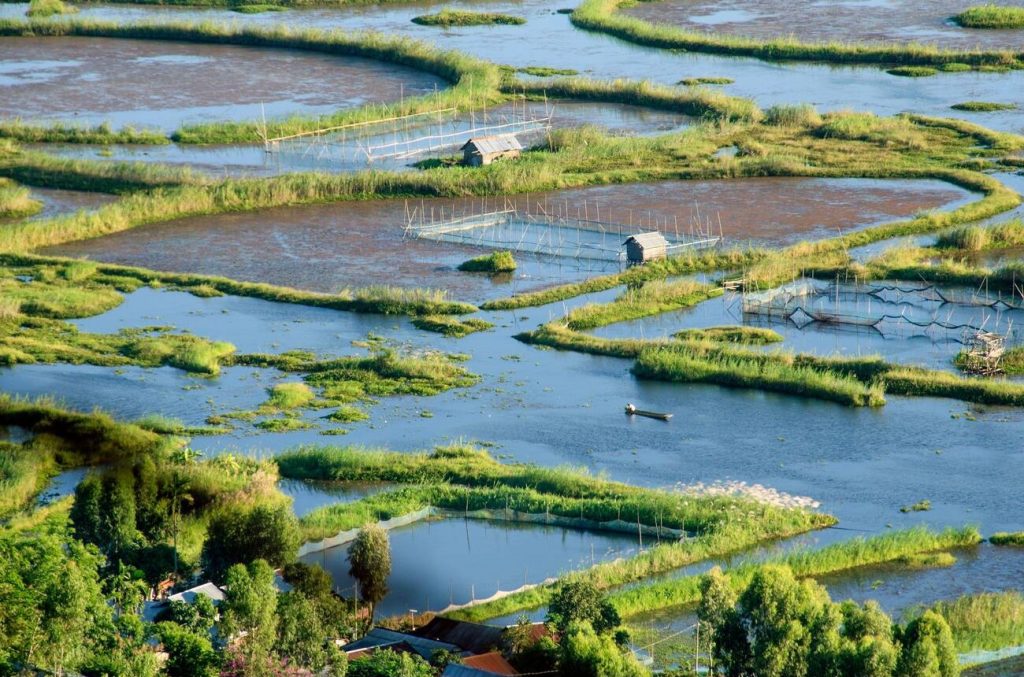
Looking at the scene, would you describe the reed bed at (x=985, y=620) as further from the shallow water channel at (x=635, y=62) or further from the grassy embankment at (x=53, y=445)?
the shallow water channel at (x=635, y=62)

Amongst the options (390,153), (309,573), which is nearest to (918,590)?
(309,573)

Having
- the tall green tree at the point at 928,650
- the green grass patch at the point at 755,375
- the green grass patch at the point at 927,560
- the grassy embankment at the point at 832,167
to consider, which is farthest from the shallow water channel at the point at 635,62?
the tall green tree at the point at 928,650

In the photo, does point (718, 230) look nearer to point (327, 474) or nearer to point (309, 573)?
point (327, 474)

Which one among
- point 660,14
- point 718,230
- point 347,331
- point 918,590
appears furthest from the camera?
point 660,14

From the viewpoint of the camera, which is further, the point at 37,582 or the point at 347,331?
the point at 347,331

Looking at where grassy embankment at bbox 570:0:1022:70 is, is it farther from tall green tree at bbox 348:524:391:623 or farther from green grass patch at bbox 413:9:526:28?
tall green tree at bbox 348:524:391:623

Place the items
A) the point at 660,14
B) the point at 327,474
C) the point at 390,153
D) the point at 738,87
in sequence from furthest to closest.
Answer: the point at 660,14, the point at 738,87, the point at 390,153, the point at 327,474

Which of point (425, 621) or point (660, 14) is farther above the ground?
point (660, 14)

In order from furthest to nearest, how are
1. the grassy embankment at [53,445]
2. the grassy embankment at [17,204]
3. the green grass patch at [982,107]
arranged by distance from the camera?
1. the green grass patch at [982,107]
2. the grassy embankment at [17,204]
3. the grassy embankment at [53,445]
